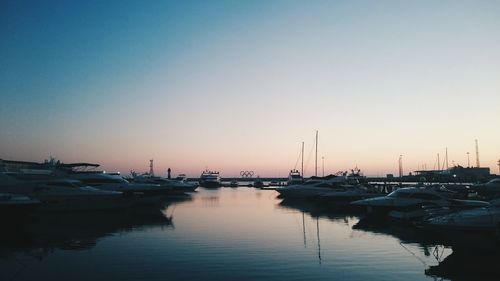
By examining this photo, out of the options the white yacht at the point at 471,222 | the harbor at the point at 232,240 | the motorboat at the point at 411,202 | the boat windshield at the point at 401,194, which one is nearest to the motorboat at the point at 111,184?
the harbor at the point at 232,240

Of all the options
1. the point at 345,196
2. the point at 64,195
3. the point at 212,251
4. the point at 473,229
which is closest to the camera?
the point at 473,229

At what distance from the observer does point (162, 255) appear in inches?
635

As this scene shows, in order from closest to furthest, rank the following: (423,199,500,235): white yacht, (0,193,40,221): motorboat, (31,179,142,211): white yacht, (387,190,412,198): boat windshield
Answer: (423,199,500,235): white yacht, (0,193,40,221): motorboat, (387,190,412,198): boat windshield, (31,179,142,211): white yacht

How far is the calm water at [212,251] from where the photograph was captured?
44.2 feet

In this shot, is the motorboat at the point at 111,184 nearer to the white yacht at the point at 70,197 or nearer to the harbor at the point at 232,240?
the harbor at the point at 232,240

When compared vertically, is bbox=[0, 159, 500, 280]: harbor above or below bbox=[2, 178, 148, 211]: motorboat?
below

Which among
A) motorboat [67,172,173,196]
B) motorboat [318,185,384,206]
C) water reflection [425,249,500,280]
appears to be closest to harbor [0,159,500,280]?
water reflection [425,249,500,280]

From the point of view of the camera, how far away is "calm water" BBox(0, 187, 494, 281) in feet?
44.2

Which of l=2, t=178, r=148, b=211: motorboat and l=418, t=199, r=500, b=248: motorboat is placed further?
l=2, t=178, r=148, b=211: motorboat

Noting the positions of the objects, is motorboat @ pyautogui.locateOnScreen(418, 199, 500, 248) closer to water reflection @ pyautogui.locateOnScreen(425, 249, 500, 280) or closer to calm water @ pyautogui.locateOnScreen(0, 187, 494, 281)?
water reflection @ pyautogui.locateOnScreen(425, 249, 500, 280)

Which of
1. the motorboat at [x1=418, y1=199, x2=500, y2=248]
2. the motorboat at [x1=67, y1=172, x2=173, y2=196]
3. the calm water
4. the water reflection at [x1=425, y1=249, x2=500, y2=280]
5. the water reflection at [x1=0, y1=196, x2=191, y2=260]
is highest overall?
the motorboat at [x1=67, y1=172, x2=173, y2=196]

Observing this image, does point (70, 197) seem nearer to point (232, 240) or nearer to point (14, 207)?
point (14, 207)

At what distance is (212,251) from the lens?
1702cm

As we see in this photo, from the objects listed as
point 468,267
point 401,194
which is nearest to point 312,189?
point 401,194
